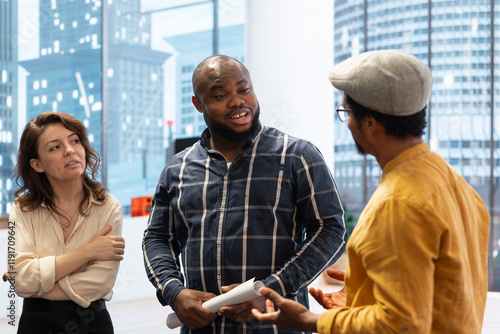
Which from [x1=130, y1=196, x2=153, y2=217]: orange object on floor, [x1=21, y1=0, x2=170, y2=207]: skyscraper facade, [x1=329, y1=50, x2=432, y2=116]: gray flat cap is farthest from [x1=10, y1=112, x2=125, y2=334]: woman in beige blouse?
[x1=21, y1=0, x2=170, y2=207]: skyscraper facade

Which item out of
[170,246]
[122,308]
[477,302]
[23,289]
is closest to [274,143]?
[170,246]

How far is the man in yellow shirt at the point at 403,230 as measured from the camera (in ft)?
3.51

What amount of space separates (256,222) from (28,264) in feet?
2.57

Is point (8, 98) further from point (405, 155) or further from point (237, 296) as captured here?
point (405, 155)

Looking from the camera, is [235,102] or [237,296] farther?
[235,102]

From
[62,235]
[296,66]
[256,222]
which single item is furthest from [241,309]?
[296,66]

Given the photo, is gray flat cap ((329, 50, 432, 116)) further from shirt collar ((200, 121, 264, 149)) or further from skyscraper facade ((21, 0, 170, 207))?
skyscraper facade ((21, 0, 170, 207))

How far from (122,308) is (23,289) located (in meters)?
3.77

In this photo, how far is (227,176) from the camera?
5.80ft

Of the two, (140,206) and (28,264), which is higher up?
(28,264)

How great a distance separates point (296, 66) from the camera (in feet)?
21.3

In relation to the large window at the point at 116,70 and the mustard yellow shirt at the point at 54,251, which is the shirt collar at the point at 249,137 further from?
the large window at the point at 116,70

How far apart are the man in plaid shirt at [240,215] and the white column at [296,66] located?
4.73 m

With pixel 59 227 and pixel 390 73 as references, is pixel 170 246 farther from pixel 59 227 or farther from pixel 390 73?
pixel 390 73
